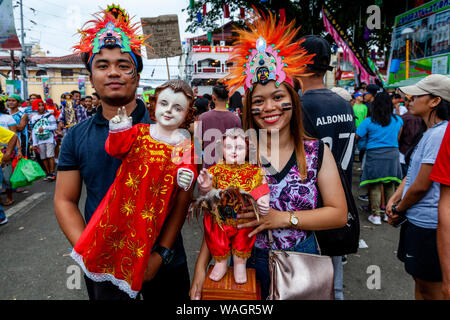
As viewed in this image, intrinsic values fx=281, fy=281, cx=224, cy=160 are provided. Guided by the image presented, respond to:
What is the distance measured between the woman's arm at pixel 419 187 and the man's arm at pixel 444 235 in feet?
2.23

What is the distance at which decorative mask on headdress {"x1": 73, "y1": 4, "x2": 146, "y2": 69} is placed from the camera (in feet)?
5.01

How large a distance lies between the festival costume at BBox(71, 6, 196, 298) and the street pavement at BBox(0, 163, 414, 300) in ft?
3.95

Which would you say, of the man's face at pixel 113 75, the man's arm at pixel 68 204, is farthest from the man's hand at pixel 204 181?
the man's arm at pixel 68 204

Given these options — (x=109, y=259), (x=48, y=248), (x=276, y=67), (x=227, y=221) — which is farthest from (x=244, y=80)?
(x=48, y=248)

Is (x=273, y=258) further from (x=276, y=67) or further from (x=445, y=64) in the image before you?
(x=445, y=64)

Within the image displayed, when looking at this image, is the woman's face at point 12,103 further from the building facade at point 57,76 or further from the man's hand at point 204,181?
the building facade at point 57,76

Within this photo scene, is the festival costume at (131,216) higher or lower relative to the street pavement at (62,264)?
higher

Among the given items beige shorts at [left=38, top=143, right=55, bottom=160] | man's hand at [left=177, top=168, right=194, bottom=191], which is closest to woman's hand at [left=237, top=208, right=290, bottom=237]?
man's hand at [left=177, top=168, right=194, bottom=191]

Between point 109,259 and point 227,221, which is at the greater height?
point 227,221

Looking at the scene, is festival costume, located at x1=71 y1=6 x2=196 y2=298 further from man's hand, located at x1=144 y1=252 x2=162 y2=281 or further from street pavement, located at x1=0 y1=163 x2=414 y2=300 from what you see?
street pavement, located at x1=0 y1=163 x2=414 y2=300

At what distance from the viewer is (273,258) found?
4.59 feet

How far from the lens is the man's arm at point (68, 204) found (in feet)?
5.06

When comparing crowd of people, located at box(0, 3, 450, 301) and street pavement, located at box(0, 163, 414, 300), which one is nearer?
crowd of people, located at box(0, 3, 450, 301)

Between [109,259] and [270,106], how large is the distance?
1.14 m
